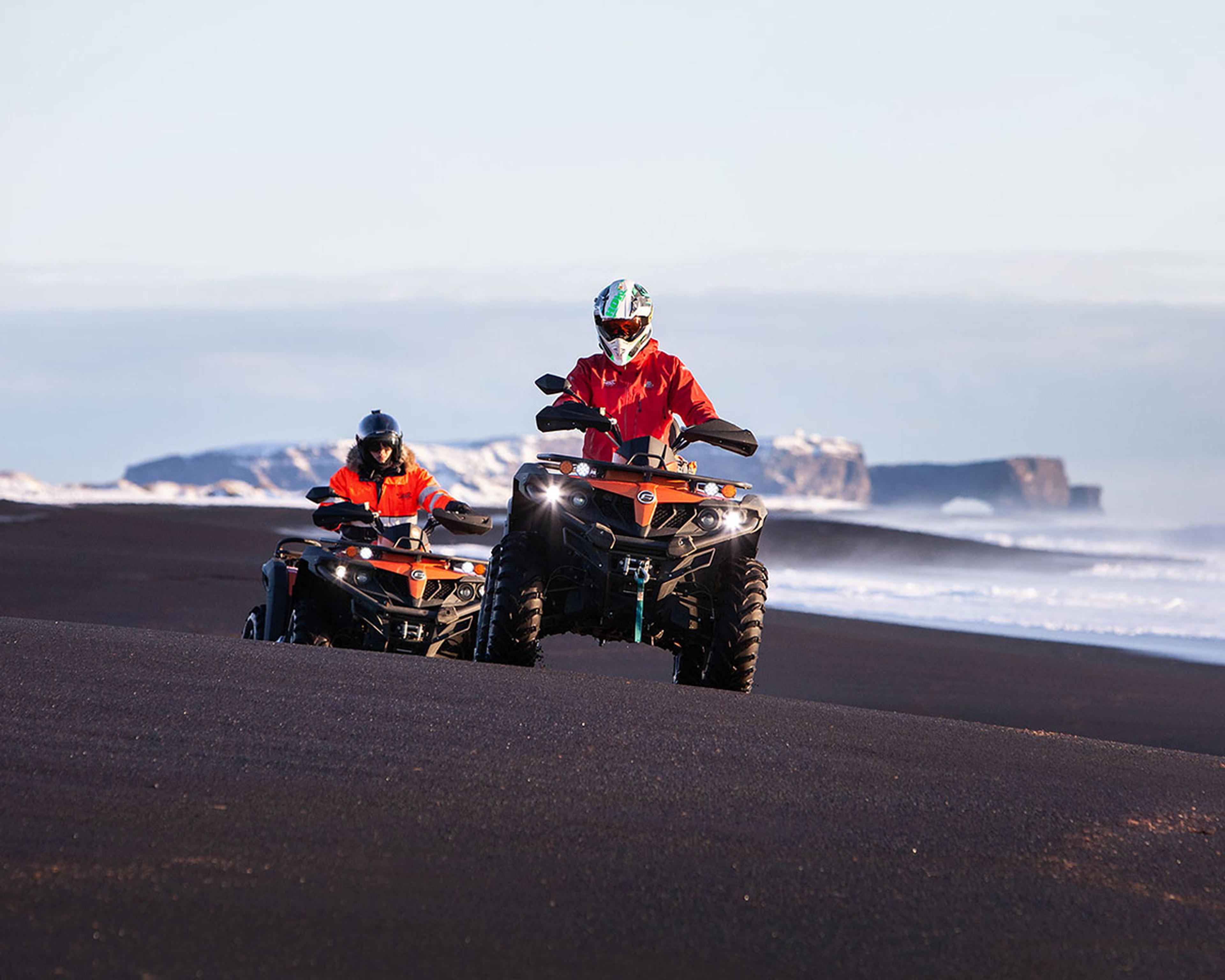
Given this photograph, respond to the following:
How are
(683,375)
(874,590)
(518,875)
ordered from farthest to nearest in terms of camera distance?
(874,590)
(683,375)
(518,875)

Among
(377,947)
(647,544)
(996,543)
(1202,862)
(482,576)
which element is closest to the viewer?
(377,947)

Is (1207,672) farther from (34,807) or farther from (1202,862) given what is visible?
(34,807)

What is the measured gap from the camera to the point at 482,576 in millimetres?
11797

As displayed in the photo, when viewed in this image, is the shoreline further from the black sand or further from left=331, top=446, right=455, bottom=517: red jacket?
the black sand

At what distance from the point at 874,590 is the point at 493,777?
2601cm

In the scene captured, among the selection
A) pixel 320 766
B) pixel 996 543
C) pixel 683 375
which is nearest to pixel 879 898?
pixel 320 766

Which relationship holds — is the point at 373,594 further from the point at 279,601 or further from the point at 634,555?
the point at 634,555

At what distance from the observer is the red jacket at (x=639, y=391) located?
10461 mm

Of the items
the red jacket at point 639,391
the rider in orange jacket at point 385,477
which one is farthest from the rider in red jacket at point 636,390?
the rider in orange jacket at point 385,477

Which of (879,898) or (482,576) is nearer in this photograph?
(879,898)

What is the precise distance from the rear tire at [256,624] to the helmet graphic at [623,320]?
356cm

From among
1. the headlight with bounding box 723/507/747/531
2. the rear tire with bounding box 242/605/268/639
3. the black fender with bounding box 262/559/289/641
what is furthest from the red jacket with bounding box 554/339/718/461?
the rear tire with bounding box 242/605/268/639

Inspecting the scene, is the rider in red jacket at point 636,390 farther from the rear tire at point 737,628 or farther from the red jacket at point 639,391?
the rear tire at point 737,628

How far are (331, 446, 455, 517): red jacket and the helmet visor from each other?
2.66 meters
